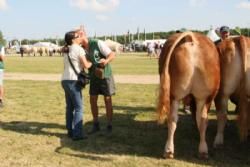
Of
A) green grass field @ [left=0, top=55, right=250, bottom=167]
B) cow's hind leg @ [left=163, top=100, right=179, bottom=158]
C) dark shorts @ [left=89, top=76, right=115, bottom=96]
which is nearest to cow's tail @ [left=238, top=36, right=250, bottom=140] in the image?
green grass field @ [left=0, top=55, right=250, bottom=167]

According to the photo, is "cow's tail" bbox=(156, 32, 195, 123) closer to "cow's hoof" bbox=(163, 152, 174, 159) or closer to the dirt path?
"cow's hoof" bbox=(163, 152, 174, 159)

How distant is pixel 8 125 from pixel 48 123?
0.82 m

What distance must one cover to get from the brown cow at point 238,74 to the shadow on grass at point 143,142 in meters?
0.54

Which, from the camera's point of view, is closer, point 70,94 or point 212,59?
point 212,59

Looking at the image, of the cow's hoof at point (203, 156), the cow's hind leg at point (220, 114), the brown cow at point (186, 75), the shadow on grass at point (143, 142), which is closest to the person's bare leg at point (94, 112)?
the shadow on grass at point (143, 142)

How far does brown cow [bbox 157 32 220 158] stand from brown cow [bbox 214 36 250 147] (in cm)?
29

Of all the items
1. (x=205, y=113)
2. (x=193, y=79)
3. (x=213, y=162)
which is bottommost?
(x=213, y=162)

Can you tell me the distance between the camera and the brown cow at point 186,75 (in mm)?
6668

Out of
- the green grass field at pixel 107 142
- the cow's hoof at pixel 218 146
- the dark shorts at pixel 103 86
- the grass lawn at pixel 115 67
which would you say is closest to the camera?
the green grass field at pixel 107 142

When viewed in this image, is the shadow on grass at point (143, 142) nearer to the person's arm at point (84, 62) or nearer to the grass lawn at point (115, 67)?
the person's arm at point (84, 62)

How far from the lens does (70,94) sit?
8.30 meters

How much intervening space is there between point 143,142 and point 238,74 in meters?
2.04

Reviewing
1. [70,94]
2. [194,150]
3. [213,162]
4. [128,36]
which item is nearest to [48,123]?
[70,94]

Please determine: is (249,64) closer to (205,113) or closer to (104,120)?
(205,113)
